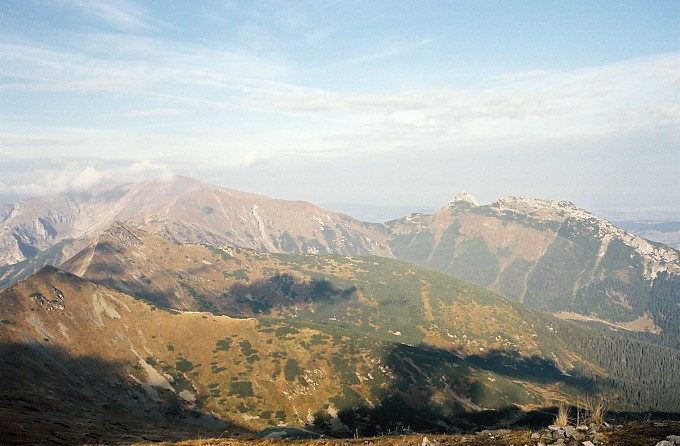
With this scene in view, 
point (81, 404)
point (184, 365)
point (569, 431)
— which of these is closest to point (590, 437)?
point (569, 431)

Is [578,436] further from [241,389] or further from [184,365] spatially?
[184,365]

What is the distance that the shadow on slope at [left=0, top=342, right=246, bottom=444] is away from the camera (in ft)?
267

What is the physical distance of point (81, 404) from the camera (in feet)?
417

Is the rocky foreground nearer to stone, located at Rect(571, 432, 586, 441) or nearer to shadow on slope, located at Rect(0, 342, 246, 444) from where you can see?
stone, located at Rect(571, 432, 586, 441)

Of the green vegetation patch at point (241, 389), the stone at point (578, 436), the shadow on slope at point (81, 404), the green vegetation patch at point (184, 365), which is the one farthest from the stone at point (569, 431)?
the green vegetation patch at point (184, 365)

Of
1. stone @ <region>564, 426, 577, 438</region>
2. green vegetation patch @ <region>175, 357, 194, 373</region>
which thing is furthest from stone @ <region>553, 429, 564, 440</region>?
green vegetation patch @ <region>175, 357, 194, 373</region>

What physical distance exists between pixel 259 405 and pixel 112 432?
74.5 m

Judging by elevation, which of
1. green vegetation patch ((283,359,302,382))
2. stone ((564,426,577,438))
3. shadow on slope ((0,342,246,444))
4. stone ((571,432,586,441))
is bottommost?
green vegetation patch ((283,359,302,382))

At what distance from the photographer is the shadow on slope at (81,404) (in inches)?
3209

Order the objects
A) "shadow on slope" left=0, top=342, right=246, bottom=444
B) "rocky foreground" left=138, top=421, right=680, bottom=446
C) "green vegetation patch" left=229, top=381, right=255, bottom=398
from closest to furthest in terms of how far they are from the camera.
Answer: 1. "rocky foreground" left=138, top=421, right=680, bottom=446
2. "shadow on slope" left=0, top=342, right=246, bottom=444
3. "green vegetation patch" left=229, top=381, right=255, bottom=398

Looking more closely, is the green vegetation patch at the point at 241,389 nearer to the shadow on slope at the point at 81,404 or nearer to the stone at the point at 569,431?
the shadow on slope at the point at 81,404

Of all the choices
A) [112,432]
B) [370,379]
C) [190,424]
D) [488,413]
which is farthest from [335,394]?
[112,432]

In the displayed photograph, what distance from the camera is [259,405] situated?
161750mm

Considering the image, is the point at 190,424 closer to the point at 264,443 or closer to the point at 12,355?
the point at 12,355
